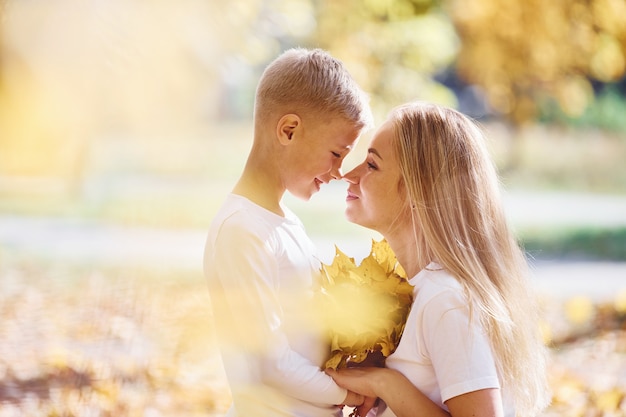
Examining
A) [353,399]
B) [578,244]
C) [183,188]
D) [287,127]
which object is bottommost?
→ [578,244]

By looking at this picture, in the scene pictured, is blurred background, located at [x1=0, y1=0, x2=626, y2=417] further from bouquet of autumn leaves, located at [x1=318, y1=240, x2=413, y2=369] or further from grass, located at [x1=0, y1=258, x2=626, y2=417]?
bouquet of autumn leaves, located at [x1=318, y1=240, x2=413, y2=369]

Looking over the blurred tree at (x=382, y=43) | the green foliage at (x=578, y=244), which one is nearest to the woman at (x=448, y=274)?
the blurred tree at (x=382, y=43)

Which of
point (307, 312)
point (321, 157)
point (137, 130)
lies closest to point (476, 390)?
point (307, 312)

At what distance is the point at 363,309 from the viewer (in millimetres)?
2094

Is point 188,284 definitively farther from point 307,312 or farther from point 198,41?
point 307,312

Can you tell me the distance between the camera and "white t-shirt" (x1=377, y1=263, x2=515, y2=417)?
188 cm

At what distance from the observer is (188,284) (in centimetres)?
727

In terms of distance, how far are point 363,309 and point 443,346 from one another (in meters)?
0.28

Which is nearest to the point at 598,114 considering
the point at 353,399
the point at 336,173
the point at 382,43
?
the point at 382,43

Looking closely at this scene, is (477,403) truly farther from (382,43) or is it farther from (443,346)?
(382,43)

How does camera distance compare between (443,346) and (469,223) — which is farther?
(469,223)

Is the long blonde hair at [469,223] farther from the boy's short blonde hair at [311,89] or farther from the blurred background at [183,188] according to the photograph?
the blurred background at [183,188]

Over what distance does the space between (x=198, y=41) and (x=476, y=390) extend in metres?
6.46

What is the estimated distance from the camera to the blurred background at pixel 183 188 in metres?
4.96
